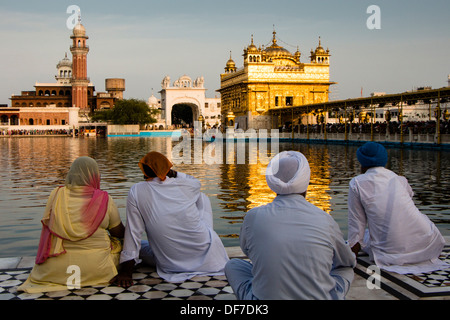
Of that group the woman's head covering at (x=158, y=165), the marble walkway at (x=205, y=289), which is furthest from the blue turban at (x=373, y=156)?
the woman's head covering at (x=158, y=165)

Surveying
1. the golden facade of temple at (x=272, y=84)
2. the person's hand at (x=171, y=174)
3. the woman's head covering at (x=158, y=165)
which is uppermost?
the golden facade of temple at (x=272, y=84)

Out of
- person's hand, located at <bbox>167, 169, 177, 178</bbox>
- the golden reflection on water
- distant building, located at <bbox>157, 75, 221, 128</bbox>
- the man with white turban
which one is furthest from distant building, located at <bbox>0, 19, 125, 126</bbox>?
the man with white turban

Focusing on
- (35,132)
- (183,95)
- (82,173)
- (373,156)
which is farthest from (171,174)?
(183,95)

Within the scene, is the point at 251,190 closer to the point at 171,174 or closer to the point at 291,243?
the point at 171,174

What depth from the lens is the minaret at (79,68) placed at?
79.9 meters

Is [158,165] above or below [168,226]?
above

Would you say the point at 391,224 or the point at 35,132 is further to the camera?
the point at 35,132

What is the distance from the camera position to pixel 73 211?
3.98 meters

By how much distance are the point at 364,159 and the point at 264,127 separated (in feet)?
141

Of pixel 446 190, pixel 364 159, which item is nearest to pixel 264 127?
pixel 446 190

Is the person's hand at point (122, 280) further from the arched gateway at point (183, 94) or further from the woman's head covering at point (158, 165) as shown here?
the arched gateway at point (183, 94)

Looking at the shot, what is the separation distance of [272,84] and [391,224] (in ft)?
143

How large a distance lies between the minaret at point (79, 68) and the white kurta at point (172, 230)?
261 feet
